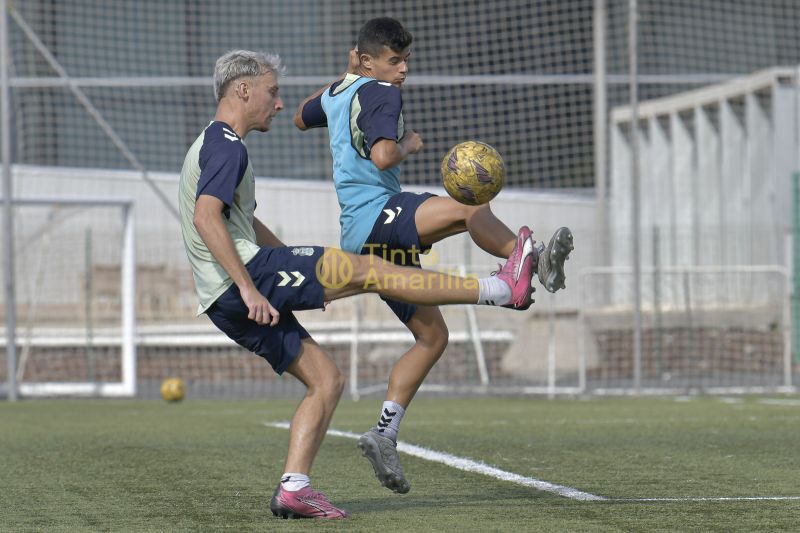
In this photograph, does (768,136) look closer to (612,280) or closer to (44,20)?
(612,280)

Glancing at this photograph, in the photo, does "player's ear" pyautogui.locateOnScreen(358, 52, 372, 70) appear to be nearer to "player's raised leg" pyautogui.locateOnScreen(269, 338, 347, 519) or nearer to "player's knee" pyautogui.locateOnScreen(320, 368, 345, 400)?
"player's raised leg" pyautogui.locateOnScreen(269, 338, 347, 519)

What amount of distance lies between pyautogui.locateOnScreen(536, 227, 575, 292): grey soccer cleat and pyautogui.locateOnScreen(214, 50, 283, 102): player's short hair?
133 centimetres

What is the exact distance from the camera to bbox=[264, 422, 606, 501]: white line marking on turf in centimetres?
607

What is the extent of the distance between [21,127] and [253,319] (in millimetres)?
12516

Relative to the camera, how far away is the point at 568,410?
40.1 feet

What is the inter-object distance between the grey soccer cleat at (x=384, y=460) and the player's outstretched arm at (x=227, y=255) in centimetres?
90

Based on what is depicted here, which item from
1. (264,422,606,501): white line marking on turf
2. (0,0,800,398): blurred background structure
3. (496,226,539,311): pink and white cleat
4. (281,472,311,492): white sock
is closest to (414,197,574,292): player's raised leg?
(496,226,539,311): pink and white cleat

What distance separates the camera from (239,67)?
18.2 ft

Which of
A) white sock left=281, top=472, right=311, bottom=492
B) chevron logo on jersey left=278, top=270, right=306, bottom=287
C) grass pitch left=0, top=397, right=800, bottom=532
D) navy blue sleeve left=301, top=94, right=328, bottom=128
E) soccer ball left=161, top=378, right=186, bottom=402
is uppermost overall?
navy blue sleeve left=301, top=94, right=328, bottom=128

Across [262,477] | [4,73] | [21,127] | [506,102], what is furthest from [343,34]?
[262,477]

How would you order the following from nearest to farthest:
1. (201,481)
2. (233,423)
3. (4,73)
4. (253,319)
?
(253,319), (201,481), (233,423), (4,73)

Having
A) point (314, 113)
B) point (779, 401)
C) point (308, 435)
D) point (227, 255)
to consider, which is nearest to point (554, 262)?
point (308, 435)

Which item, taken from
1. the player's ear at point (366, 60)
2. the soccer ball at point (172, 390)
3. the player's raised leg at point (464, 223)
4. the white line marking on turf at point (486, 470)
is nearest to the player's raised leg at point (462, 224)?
the player's raised leg at point (464, 223)

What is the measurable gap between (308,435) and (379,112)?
1486 mm
